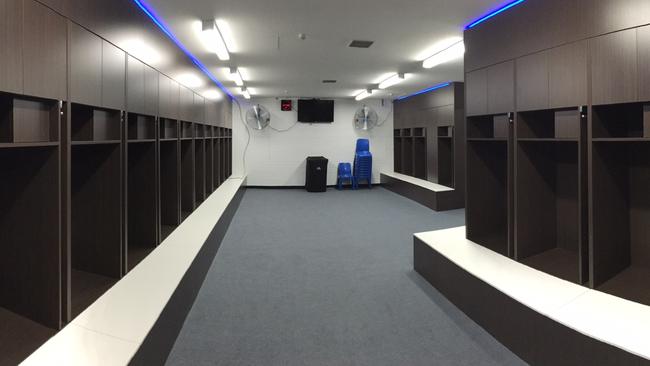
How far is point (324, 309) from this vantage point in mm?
3141

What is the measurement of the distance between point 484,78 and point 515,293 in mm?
1987

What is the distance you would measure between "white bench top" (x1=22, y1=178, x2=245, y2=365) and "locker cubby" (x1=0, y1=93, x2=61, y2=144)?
1.02 meters

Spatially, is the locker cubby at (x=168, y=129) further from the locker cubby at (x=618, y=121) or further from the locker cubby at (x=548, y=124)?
the locker cubby at (x=618, y=121)

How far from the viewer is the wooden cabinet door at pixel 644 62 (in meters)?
2.10

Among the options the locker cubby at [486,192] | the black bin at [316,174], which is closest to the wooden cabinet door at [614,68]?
the locker cubby at [486,192]

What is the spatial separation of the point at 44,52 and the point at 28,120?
35cm

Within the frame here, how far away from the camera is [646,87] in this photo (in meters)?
2.12

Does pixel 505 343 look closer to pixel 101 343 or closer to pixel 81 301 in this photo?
pixel 101 343

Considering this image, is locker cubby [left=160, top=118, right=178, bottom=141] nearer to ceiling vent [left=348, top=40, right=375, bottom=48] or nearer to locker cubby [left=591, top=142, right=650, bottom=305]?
ceiling vent [left=348, top=40, right=375, bottom=48]

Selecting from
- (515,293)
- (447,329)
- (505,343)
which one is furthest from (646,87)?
(447,329)

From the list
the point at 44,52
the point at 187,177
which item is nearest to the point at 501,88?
the point at 44,52

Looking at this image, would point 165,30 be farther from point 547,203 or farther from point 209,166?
point 547,203

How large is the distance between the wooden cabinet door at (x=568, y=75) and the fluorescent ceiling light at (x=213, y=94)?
17.2 ft

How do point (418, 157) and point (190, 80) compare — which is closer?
point (190, 80)
